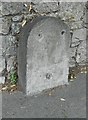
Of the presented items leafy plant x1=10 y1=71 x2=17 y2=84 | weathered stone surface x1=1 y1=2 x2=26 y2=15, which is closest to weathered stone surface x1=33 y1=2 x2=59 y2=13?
weathered stone surface x1=1 y1=2 x2=26 y2=15

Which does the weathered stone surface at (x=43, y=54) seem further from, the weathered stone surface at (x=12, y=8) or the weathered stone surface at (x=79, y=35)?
the weathered stone surface at (x=79, y=35)

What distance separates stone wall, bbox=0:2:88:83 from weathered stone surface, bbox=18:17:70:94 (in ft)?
0.80

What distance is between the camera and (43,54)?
515 centimetres

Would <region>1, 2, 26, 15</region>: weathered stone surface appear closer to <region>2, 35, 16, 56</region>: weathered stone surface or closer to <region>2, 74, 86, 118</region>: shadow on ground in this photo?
<region>2, 35, 16, 56</region>: weathered stone surface

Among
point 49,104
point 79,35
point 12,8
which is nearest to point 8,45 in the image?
point 12,8

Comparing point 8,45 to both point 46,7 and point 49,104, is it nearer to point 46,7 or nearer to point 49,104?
point 46,7

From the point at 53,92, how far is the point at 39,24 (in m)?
1.01

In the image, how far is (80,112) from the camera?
493 centimetres

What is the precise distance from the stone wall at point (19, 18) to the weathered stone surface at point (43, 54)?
0.24m

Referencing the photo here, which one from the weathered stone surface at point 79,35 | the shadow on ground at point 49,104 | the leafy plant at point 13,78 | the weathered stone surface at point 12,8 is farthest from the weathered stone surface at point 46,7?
the shadow on ground at point 49,104

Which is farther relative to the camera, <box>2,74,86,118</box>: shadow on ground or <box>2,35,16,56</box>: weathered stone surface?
<box>2,35,16,56</box>: weathered stone surface

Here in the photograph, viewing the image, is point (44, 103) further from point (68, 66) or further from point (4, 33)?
point (4, 33)

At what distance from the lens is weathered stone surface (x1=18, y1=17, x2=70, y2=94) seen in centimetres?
502

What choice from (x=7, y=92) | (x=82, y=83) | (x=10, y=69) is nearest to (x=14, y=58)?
(x=10, y=69)
